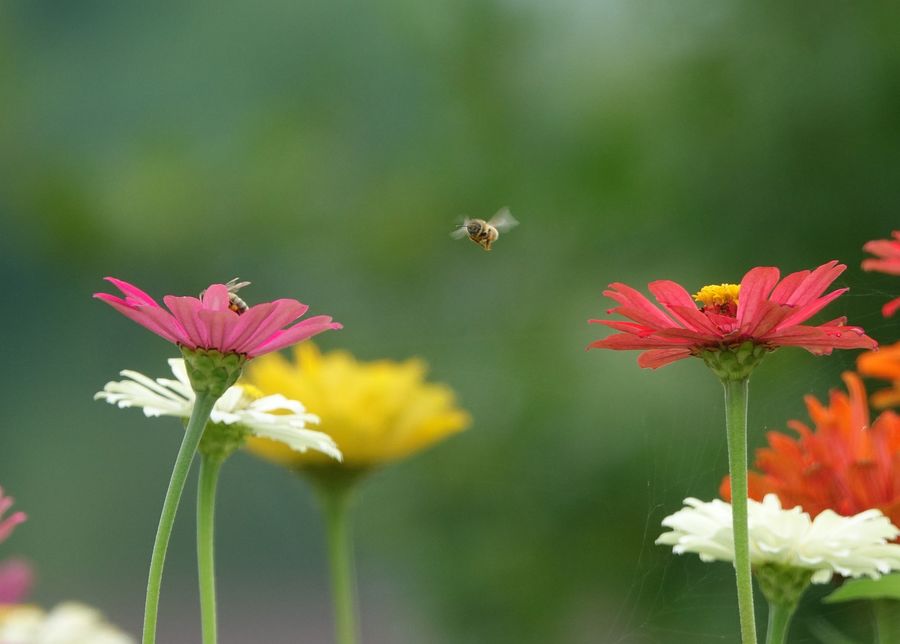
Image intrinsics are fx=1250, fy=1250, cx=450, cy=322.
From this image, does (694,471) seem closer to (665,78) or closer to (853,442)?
(853,442)

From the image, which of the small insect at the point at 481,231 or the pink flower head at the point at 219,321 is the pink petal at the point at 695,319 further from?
the small insect at the point at 481,231

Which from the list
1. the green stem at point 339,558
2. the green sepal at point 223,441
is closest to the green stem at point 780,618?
the green sepal at point 223,441

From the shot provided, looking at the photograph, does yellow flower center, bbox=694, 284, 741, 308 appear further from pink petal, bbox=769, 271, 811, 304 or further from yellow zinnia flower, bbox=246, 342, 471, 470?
yellow zinnia flower, bbox=246, 342, 471, 470

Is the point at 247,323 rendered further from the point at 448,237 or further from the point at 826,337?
the point at 448,237

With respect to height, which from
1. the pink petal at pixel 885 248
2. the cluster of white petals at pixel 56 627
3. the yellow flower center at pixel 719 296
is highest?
the yellow flower center at pixel 719 296

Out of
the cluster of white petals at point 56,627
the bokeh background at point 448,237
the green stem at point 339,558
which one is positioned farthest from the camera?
the bokeh background at point 448,237

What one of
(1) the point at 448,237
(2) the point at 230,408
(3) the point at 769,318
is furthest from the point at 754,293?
(1) the point at 448,237

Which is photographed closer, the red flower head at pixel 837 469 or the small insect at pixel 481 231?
the red flower head at pixel 837 469

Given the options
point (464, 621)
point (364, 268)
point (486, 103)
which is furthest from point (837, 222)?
point (364, 268)
